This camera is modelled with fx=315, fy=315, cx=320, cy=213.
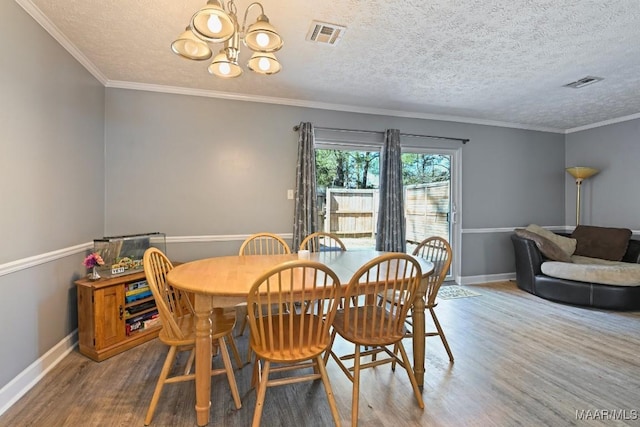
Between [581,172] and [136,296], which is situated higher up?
[581,172]

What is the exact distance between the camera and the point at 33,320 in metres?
2.11

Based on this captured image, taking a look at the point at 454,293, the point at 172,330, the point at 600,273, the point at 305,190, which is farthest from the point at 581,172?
the point at 172,330

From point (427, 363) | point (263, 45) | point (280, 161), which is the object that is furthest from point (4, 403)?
point (280, 161)

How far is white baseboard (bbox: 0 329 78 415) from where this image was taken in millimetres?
1830

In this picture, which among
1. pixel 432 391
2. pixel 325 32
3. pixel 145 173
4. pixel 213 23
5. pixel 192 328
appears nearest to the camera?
pixel 213 23

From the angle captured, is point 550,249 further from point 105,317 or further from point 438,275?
point 105,317

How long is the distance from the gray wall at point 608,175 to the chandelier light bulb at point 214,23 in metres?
5.73

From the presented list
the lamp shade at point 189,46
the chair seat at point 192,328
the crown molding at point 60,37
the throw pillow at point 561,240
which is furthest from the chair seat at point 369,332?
the throw pillow at point 561,240

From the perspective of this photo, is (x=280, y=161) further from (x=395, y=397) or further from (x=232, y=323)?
(x=395, y=397)

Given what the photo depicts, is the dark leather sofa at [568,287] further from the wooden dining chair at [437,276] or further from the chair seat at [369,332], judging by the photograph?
the chair seat at [369,332]

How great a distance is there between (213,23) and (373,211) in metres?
3.19

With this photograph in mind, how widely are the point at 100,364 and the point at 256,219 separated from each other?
199 centimetres

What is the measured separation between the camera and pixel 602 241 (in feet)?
14.2

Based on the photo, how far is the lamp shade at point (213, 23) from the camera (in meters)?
1.48
